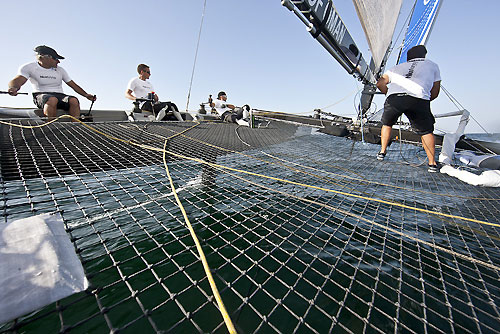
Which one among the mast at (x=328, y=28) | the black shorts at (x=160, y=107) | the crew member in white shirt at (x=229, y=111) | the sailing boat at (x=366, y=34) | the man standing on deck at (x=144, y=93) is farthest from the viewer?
the crew member in white shirt at (x=229, y=111)

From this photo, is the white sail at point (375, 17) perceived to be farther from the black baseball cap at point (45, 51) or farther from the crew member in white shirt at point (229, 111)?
the black baseball cap at point (45, 51)

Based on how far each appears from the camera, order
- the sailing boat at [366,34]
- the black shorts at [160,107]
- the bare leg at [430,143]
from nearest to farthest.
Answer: the sailing boat at [366,34], the bare leg at [430,143], the black shorts at [160,107]

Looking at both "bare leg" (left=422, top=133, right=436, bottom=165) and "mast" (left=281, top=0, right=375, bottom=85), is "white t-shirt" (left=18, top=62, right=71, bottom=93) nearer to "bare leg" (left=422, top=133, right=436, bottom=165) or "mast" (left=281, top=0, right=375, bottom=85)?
"mast" (left=281, top=0, right=375, bottom=85)

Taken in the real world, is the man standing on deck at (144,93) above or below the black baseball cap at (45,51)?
below

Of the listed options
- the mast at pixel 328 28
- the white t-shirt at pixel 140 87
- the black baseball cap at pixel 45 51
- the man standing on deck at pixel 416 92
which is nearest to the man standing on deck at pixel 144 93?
the white t-shirt at pixel 140 87

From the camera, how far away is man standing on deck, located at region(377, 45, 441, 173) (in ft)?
8.79

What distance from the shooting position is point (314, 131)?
6.82 m

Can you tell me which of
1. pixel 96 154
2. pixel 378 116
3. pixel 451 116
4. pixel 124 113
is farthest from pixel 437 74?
pixel 124 113

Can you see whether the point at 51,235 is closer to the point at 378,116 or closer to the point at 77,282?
the point at 77,282

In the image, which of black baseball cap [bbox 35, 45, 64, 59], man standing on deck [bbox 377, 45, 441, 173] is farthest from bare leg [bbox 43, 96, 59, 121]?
man standing on deck [bbox 377, 45, 441, 173]

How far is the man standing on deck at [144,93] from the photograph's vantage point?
15.8 feet

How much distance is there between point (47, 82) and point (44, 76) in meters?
0.09

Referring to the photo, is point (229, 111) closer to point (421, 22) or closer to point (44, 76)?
point (44, 76)

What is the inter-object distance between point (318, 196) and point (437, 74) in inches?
97.7
